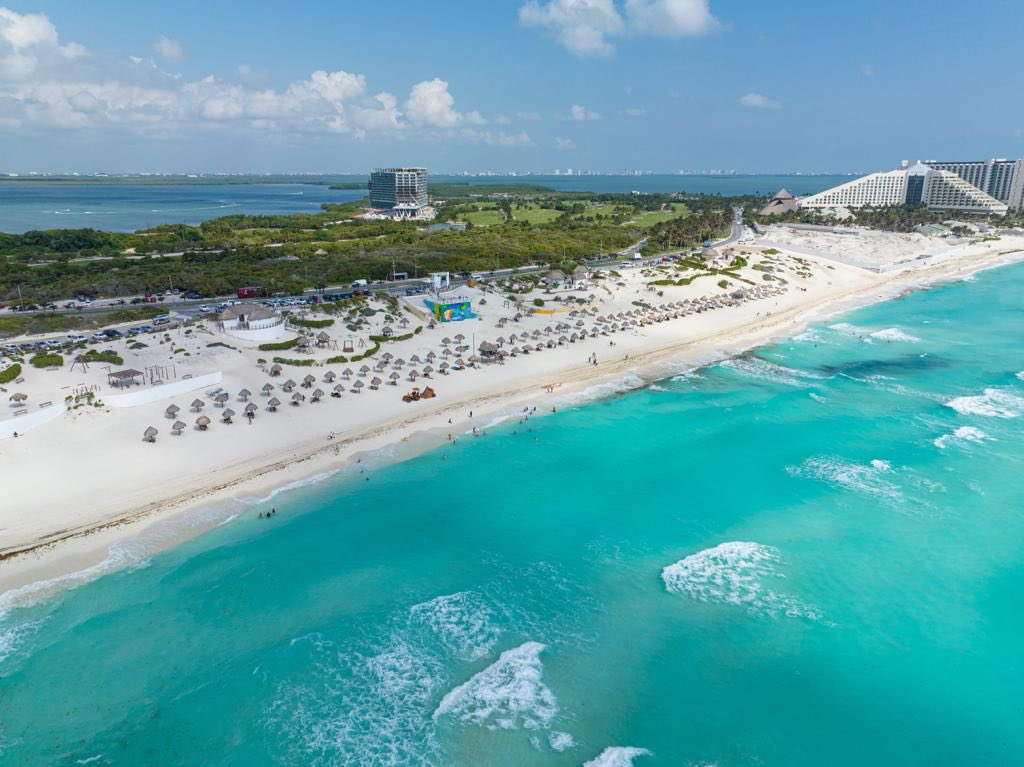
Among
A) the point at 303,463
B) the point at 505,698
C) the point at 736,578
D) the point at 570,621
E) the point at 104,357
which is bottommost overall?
the point at 505,698

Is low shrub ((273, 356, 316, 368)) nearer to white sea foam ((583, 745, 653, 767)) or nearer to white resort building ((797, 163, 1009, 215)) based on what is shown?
white sea foam ((583, 745, 653, 767))

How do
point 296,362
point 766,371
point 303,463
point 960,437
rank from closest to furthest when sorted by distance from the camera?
1. point 303,463
2. point 960,437
3. point 296,362
4. point 766,371

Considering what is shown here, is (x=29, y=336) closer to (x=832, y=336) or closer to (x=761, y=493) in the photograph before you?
(x=761, y=493)

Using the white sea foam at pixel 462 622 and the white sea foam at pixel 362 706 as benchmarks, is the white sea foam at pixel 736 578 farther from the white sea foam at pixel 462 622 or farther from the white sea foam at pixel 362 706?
the white sea foam at pixel 362 706

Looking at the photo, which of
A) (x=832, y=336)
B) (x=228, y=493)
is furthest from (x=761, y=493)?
(x=832, y=336)

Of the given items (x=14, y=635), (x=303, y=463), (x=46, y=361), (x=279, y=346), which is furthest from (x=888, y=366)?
(x=46, y=361)

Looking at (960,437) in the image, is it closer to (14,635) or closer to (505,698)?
(505,698)

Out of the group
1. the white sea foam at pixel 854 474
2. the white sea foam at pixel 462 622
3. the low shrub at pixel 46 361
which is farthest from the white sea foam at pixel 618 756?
the low shrub at pixel 46 361

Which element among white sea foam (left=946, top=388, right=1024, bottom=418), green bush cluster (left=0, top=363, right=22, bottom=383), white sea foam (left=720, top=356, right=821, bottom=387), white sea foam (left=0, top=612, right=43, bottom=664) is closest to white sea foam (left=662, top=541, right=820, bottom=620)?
white sea foam (left=0, top=612, right=43, bottom=664)
